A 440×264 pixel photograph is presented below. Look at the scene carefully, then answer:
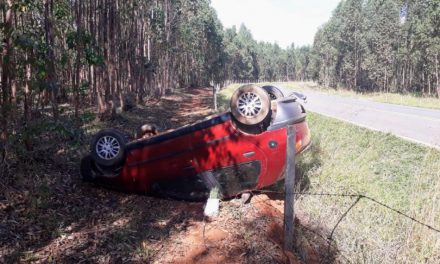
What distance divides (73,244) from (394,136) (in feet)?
30.4

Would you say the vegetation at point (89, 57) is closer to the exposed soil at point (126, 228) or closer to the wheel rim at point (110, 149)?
the wheel rim at point (110, 149)

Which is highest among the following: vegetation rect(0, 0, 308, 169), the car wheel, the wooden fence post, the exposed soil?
vegetation rect(0, 0, 308, 169)

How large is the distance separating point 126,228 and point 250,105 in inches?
106

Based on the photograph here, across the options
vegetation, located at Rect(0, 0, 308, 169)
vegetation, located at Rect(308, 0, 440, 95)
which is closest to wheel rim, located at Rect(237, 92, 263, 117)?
vegetation, located at Rect(0, 0, 308, 169)

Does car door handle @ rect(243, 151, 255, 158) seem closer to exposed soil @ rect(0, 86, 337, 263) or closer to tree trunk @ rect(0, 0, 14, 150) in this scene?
exposed soil @ rect(0, 86, 337, 263)

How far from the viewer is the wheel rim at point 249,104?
5941 mm

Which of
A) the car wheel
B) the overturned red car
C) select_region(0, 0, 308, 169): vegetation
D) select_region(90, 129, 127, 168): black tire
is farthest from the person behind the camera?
select_region(0, 0, 308, 169): vegetation

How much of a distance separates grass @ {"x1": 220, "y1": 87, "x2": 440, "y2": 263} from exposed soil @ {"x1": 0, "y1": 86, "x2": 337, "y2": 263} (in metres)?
0.59

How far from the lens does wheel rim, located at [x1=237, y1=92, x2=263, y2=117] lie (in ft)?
19.5

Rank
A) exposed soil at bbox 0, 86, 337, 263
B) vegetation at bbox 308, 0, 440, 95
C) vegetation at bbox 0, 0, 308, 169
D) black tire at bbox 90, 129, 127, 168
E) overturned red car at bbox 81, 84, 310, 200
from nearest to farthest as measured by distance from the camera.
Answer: exposed soil at bbox 0, 86, 337, 263 → overturned red car at bbox 81, 84, 310, 200 → black tire at bbox 90, 129, 127, 168 → vegetation at bbox 0, 0, 308, 169 → vegetation at bbox 308, 0, 440, 95

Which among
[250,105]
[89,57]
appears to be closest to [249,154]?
[250,105]

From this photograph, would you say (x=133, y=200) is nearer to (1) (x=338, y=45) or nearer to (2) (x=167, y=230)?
(2) (x=167, y=230)

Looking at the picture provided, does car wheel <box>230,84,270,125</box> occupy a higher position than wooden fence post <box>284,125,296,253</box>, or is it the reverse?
car wheel <box>230,84,270,125</box>

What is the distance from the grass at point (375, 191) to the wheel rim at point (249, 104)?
1.97 m
